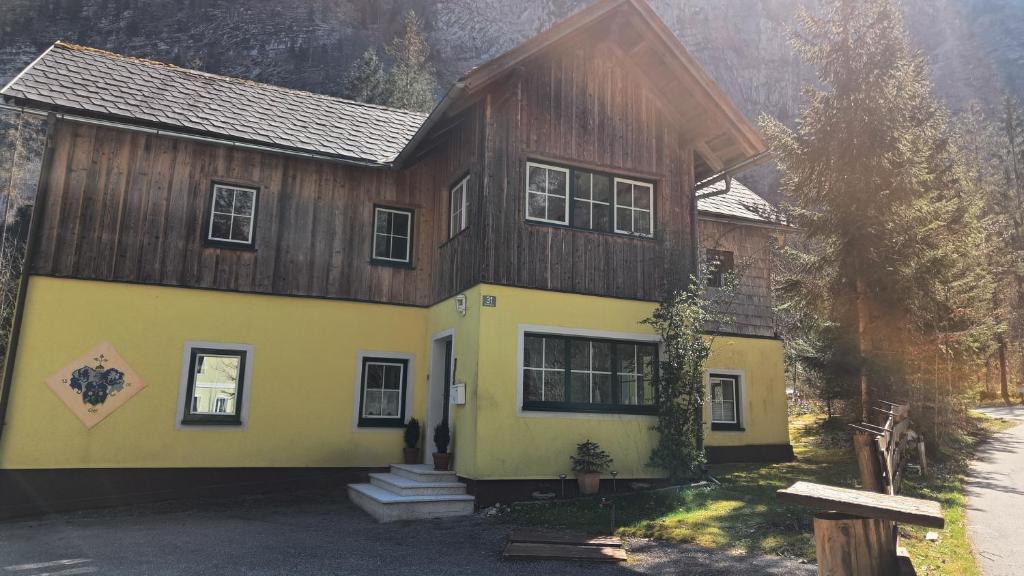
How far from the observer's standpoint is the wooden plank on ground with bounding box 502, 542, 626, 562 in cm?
647

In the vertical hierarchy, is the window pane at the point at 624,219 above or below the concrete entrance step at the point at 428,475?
above

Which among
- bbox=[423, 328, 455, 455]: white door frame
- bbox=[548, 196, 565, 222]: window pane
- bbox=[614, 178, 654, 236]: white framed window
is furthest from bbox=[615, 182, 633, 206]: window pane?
bbox=[423, 328, 455, 455]: white door frame

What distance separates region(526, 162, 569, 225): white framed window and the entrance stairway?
14.4ft

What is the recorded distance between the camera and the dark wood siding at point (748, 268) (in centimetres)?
1502

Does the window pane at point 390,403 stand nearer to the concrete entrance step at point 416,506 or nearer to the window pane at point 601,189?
the concrete entrance step at point 416,506

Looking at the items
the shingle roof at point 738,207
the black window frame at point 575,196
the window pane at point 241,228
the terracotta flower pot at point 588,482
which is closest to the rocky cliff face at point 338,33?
the shingle roof at point 738,207

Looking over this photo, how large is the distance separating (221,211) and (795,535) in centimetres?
1025

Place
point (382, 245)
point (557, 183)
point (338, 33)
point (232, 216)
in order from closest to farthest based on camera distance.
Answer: point (557, 183)
point (232, 216)
point (382, 245)
point (338, 33)

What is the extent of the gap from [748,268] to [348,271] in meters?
9.47

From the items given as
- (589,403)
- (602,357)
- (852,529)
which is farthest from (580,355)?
(852,529)

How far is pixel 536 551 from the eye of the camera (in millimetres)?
Answer: 6648

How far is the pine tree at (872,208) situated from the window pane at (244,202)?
10.9 metres

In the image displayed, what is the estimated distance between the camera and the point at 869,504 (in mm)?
2682

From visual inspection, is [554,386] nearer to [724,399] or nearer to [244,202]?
[724,399]
